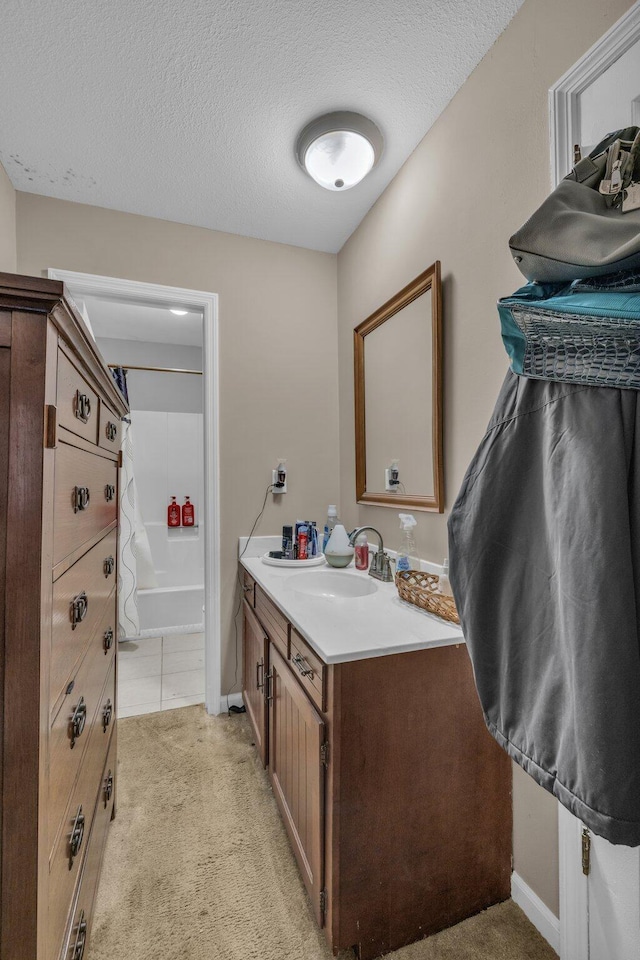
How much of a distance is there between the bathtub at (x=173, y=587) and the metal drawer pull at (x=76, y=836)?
102 inches

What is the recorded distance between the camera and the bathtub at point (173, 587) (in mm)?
3492

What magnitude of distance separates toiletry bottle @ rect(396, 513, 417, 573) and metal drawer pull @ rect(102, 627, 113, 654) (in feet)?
3.37

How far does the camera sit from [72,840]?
2.94ft

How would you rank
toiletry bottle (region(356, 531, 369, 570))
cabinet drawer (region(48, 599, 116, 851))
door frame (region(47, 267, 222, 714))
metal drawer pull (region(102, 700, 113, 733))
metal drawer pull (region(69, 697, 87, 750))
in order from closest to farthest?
cabinet drawer (region(48, 599, 116, 851)) → metal drawer pull (region(69, 697, 87, 750)) → metal drawer pull (region(102, 700, 113, 733)) → toiletry bottle (region(356, 531, 369, 570)) → door frame (region(47, 267, 222, 714))

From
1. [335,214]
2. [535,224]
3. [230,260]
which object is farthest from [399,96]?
[535,224]

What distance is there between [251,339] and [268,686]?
1.70m

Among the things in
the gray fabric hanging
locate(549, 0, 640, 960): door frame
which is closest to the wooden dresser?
the gray fabric hanging

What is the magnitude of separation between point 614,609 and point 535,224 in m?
0.57

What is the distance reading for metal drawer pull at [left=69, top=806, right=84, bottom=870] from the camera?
89cm

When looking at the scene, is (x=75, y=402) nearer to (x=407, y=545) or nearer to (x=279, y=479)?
(x=407, y=545)

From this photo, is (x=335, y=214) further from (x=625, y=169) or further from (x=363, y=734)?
(x=363, y=734)

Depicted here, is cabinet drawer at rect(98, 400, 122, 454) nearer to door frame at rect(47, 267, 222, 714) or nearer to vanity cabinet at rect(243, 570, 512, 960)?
door frame at rect(47, 267, 222, 714)

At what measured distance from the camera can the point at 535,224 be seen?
26.4 inches

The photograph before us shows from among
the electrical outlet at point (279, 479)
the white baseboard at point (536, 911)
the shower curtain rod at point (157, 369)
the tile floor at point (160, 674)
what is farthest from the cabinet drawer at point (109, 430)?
the shower curtain rod at point (157, 369)
